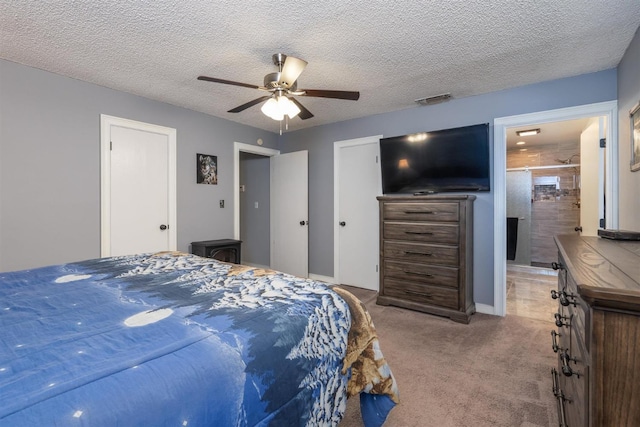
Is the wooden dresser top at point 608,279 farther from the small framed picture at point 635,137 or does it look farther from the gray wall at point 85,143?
the gray wall at point 85,143

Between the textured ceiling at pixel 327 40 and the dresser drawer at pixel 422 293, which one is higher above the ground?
the textured ceiling at pixel 327 40

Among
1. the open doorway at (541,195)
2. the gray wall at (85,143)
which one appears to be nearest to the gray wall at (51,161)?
the gray wall at (85,143)

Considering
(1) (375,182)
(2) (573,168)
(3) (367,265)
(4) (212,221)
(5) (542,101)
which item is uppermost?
(5) (542,101)

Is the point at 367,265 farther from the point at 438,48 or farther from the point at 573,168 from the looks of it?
the point at 573,168

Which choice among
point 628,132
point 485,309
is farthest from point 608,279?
point 485,309

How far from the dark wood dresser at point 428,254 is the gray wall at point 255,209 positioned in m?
2.41

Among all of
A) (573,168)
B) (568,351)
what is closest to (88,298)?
(568,351)

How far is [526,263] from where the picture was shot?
5477 mm

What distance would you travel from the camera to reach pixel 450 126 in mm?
3441

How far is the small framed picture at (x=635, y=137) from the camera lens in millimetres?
1952

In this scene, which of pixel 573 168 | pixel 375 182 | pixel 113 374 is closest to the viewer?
pixel 113 374

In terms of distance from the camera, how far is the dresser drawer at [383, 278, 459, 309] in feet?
10.0

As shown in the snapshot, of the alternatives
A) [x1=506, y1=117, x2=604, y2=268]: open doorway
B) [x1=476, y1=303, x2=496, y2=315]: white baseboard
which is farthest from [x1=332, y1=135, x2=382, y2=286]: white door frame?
[x1=506, y1=117, x2=604, y2=268]: open doorway

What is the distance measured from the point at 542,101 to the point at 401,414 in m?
3.08
